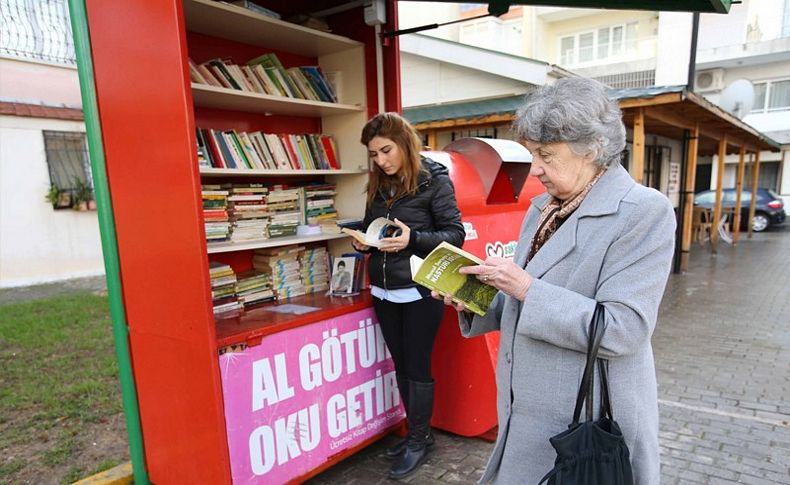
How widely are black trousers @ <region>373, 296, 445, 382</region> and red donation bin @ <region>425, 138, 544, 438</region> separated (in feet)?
1.18

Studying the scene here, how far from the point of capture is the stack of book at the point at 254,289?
299 centimetres

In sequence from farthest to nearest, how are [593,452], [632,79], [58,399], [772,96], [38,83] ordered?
A: [632,79] < [772,96] < [38,83] < [58,399] < [593,452]

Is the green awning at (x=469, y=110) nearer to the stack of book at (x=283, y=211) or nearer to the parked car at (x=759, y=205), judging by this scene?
the stack of book at (x=283, y=211)

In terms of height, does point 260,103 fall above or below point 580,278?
above

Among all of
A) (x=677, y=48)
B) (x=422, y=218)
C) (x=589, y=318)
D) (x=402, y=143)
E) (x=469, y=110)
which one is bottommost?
(x=589, y=318)

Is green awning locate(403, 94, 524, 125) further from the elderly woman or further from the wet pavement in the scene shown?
the elderly woman

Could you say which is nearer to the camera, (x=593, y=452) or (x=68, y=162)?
(x=593, y=452)

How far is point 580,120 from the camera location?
4.56ft

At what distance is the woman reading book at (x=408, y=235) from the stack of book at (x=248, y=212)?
2.19 ft

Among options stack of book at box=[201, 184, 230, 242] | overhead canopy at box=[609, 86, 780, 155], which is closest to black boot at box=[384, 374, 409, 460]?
stack of book at box=[201, 184, 230, 242]

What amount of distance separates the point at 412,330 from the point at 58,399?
3.09m

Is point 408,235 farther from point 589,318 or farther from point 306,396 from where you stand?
point 589,318

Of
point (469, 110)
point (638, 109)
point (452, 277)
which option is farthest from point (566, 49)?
→ point (452, 277)

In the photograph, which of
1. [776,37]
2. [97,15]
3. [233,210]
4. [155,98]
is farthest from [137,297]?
[776,37]
